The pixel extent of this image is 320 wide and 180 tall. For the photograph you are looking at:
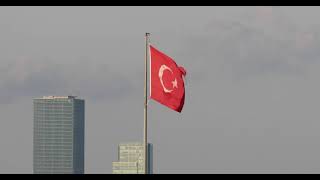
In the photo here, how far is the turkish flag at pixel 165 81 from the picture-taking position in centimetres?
4953

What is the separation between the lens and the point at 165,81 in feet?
164

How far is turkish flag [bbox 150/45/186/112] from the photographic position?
1950 inches
